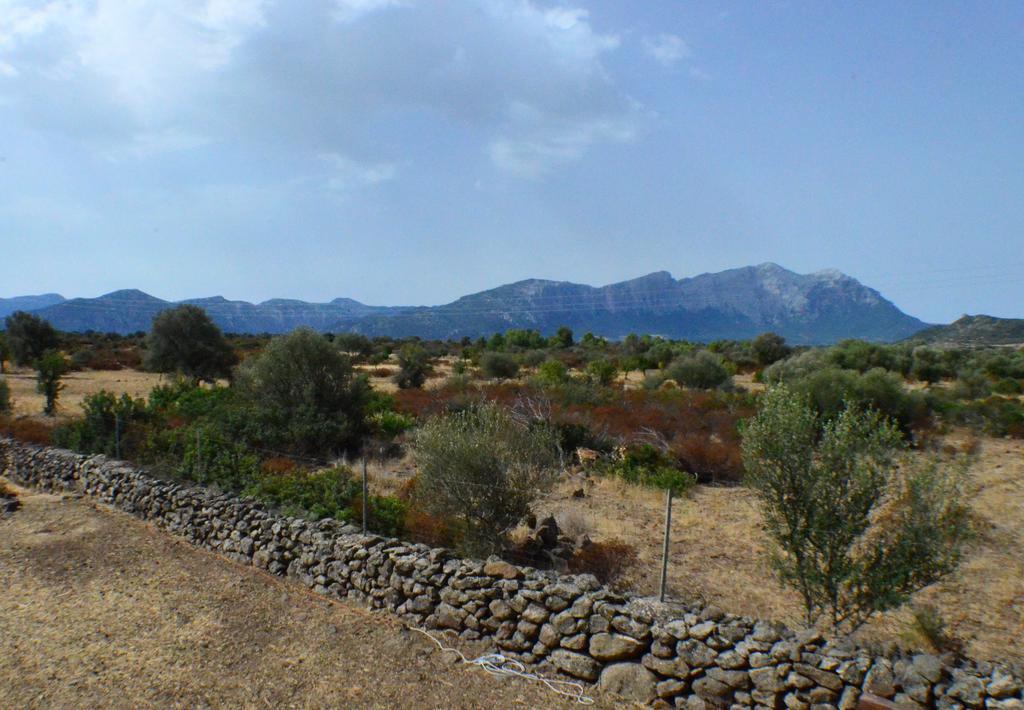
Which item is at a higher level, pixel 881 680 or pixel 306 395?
pixel 306 395

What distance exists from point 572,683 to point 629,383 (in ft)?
106

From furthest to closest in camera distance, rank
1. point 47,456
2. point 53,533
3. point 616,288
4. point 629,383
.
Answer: point 616,288 < point 629,383 < point 47,456 < point 53,533

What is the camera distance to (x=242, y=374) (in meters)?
19.6

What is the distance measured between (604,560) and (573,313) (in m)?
141

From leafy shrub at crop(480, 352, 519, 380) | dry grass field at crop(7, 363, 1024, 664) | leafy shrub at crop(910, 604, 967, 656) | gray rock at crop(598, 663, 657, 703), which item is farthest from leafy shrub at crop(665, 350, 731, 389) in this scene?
gray rock at crop(598, 663, 657, 703)

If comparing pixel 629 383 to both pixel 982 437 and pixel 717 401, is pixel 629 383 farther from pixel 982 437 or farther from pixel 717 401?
pixel 982 437

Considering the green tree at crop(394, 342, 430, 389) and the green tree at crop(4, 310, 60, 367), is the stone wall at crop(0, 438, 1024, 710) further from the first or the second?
the green tree at crop(4, 310, 60, 367)

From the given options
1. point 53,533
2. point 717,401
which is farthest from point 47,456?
point 717,401

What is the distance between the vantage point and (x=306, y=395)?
18.2m

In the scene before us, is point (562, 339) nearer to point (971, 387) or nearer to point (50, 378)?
point (971, 387)

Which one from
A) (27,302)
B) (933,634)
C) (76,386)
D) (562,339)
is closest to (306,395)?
(933,634)

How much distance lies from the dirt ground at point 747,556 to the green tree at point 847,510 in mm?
587

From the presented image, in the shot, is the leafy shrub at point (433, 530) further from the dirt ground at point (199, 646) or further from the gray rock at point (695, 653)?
the gray rock at point (695, 653)

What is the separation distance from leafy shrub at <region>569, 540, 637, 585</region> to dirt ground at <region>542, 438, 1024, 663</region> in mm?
211
